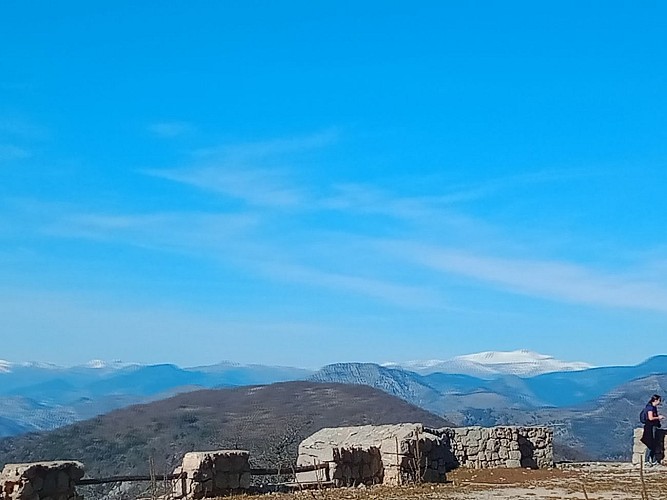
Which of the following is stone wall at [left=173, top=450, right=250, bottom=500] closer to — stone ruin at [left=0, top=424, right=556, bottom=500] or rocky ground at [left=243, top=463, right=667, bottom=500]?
stone ruin at [left=0, top=424, right=556, bottom=500]

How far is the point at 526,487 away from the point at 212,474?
6284 mm

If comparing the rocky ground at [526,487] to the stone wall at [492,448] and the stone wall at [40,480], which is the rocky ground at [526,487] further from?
the stone wall at [40,480]

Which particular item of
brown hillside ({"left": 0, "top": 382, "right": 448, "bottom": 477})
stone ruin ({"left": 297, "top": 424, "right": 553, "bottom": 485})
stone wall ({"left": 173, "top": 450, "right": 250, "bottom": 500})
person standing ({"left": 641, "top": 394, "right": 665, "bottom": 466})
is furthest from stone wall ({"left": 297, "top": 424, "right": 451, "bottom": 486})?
brown hillside ({"left": 0, "top": 382, "right": 448, "bottom": 477})

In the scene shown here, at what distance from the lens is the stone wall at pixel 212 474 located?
49.2 ft

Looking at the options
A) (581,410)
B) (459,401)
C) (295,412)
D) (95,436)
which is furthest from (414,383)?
(95,436)

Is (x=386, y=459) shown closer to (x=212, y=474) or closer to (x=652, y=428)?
(x=212, y=474)

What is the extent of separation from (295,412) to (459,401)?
252 feet

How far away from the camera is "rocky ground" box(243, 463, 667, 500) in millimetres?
15469

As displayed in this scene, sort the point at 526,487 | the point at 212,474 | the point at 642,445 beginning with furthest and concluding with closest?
the point at 642,445
the point at 526,487
the point at 212,474

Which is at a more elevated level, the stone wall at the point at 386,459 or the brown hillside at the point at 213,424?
the brown hillside at the point at 213,424

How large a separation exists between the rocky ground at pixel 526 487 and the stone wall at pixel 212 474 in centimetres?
74

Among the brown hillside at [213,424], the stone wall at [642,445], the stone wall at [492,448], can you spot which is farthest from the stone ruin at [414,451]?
the brown hillside at [213,424]

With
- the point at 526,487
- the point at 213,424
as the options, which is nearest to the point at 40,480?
the point at 526,487

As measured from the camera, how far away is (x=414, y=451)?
18406mm
